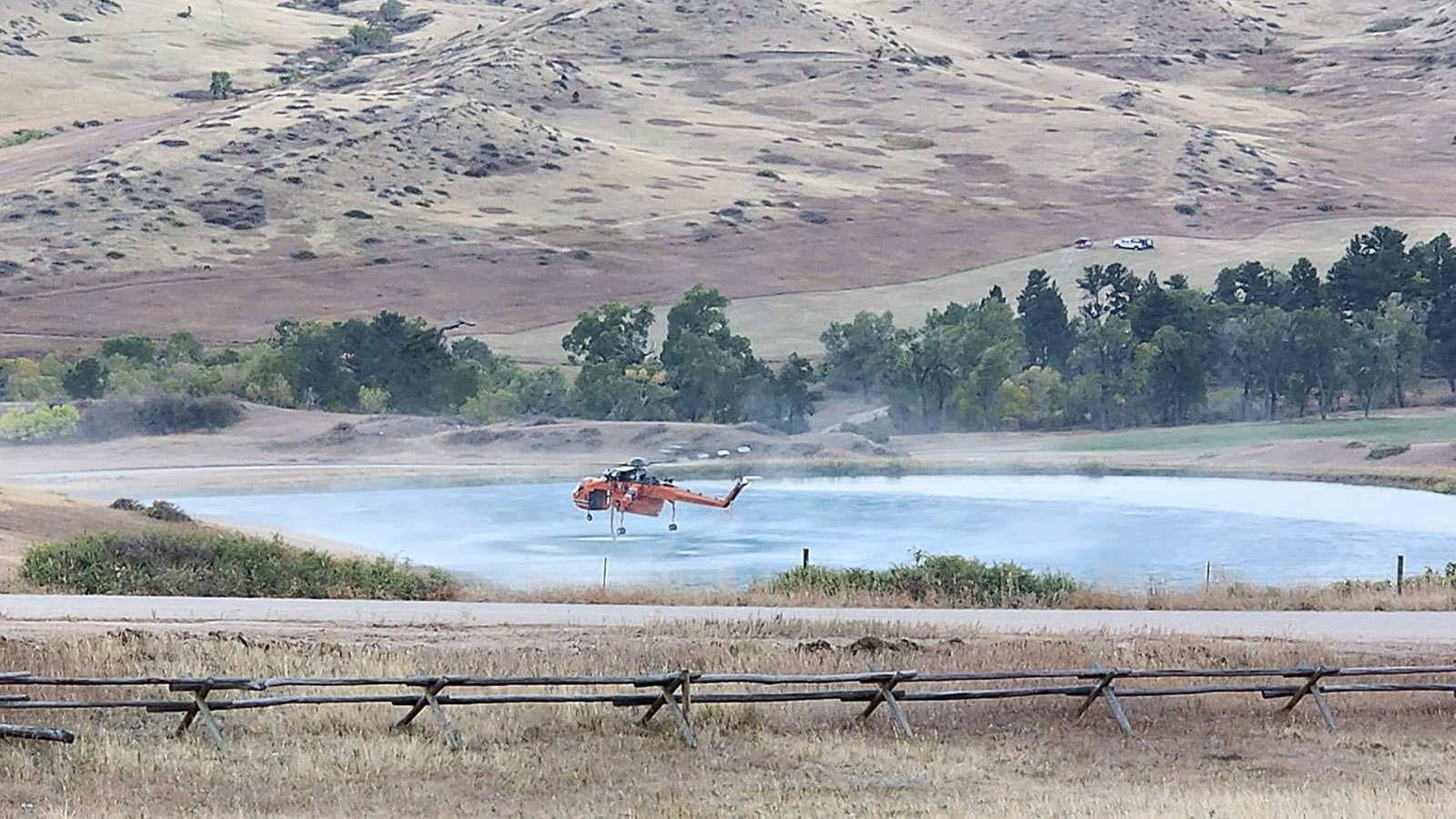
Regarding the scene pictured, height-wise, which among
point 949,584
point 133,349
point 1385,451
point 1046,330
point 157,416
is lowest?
point 949,584

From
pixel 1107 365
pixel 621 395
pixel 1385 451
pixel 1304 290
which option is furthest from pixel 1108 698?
pixel 1304 290

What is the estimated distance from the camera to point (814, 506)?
6062cm

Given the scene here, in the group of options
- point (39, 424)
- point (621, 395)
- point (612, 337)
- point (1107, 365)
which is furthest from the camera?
point (612, 337)

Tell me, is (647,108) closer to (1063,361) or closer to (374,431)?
→ (1063,361)

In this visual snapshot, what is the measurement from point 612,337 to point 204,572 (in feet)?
208

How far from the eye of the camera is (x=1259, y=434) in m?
77.9

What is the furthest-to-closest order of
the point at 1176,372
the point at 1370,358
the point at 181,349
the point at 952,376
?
the point at 181,349
the point at 952,376
the point at 1176,372
the point at 1370,358

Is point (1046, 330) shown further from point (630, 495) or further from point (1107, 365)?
point (630, 495)

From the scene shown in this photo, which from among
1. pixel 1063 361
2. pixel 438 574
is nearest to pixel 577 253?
pixel 1063 361

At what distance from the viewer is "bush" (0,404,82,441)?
72.4m

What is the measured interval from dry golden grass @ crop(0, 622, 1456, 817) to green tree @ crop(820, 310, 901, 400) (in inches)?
2737

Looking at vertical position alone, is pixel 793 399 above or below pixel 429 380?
below

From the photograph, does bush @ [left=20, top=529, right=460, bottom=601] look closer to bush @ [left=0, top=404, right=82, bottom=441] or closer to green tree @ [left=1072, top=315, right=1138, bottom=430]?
bush @ [left=0, top=404, right=82, bottom=441]

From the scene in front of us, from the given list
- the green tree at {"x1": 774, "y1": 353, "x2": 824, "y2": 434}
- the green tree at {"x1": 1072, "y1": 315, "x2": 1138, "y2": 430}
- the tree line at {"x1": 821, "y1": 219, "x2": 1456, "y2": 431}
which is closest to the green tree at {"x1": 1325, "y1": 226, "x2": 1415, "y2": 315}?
the tree line at {"x1": 821, "y1": 219, "x2": 1456, "y2": 431}
